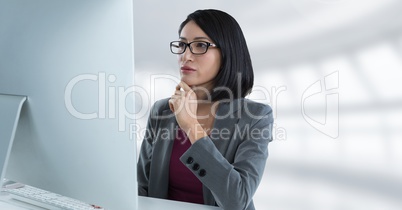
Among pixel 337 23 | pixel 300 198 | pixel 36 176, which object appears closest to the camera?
pixel 36 176

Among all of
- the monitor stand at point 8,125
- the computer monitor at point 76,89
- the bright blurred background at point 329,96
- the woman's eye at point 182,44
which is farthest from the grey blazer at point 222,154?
the bright blurred background at point 329,96

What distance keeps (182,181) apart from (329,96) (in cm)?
128

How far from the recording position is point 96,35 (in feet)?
2.42

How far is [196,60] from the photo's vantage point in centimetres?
138

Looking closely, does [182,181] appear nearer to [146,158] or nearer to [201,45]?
[146,158]

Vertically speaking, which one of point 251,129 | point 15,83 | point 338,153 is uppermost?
point 15,83

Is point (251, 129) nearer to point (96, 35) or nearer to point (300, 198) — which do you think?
point (96, 35)

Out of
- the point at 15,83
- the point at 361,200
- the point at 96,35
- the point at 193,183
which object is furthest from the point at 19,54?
the point at 361,200

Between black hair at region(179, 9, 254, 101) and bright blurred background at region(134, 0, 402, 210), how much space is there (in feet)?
3.29

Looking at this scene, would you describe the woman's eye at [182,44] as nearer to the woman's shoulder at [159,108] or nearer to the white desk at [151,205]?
the woman's shoulder at [159,108]

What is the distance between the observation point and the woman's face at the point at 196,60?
1.38 m

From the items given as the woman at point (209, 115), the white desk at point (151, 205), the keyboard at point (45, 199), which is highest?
the woman at point (209, 115)

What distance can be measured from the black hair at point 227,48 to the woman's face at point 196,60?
19 mm

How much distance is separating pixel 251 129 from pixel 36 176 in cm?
72
